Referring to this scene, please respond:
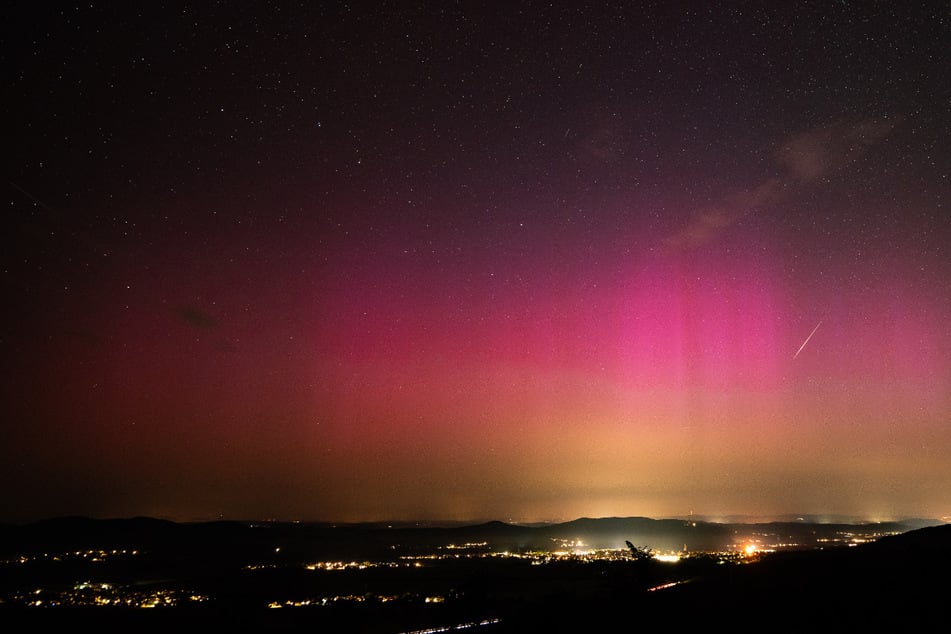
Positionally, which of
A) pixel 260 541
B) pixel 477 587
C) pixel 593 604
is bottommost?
pixel 260 541

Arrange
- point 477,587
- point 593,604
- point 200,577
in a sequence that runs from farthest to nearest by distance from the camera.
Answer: point 200,577, point 477,587, point 593,604

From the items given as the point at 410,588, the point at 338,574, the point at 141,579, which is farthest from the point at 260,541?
the point at 410,588

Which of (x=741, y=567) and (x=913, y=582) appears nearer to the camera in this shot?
(x=913, y=582)

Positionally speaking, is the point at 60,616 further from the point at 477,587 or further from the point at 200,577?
the point at 477,587

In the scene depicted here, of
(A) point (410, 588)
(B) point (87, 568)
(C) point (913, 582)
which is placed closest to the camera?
(C) point (913, 582)

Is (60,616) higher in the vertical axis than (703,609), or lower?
lower

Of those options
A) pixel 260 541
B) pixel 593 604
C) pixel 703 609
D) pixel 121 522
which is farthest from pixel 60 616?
pixel 121 522
